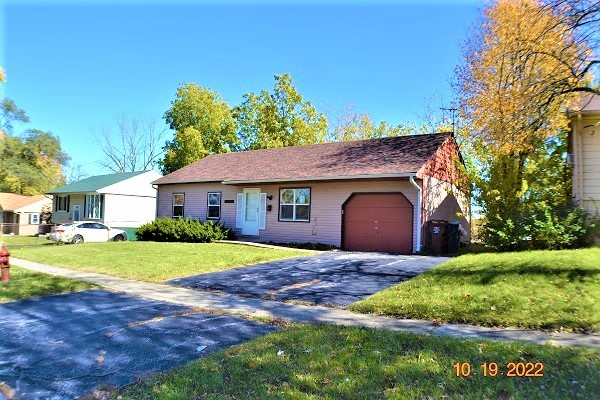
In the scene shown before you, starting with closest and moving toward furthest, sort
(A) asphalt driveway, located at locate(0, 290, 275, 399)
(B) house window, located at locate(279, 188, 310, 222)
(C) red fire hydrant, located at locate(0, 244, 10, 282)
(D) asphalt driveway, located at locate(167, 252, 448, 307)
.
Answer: (A) asphalt driveway, located at locate(0, 290, 275, 399) → (D) asphalt driveway, located at locate(167, 252, 448, 307) → (C) red fire hydrant, located at locate(0, 244, 10, 282) → (B) house window, located at locate(279, 188, 310, 222)

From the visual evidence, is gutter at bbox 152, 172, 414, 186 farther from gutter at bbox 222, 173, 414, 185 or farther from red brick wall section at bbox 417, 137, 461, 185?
red brick wall section at bbox 417, 137, 461, 185

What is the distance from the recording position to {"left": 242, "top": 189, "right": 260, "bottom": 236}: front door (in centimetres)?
2014

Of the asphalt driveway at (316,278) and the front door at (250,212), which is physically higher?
the front door at (250,212)

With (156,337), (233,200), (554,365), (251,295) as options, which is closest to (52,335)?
(156,337)

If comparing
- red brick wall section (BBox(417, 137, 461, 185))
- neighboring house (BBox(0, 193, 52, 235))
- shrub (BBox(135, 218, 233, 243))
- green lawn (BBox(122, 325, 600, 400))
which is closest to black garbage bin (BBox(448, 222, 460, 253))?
red brick wall section (BBox(417, 137, 461, 185))

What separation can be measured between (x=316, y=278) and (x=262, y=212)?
32.8 feet

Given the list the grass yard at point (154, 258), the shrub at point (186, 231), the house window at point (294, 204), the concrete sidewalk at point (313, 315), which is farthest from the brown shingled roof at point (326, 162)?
the concrete sidewalk at point (313, 315)

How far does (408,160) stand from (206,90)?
29.0 metres

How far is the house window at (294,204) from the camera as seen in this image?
1820 centimetres

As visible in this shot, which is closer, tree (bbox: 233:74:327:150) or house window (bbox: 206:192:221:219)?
house window (bbox: 206:192:221:219)

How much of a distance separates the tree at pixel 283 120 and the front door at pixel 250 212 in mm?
16637

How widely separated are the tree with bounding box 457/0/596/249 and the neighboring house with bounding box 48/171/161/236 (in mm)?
25652

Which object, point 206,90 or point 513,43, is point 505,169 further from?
point 206,90

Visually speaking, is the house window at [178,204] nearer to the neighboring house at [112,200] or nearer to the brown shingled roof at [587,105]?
the neighboring house at [112,200]
